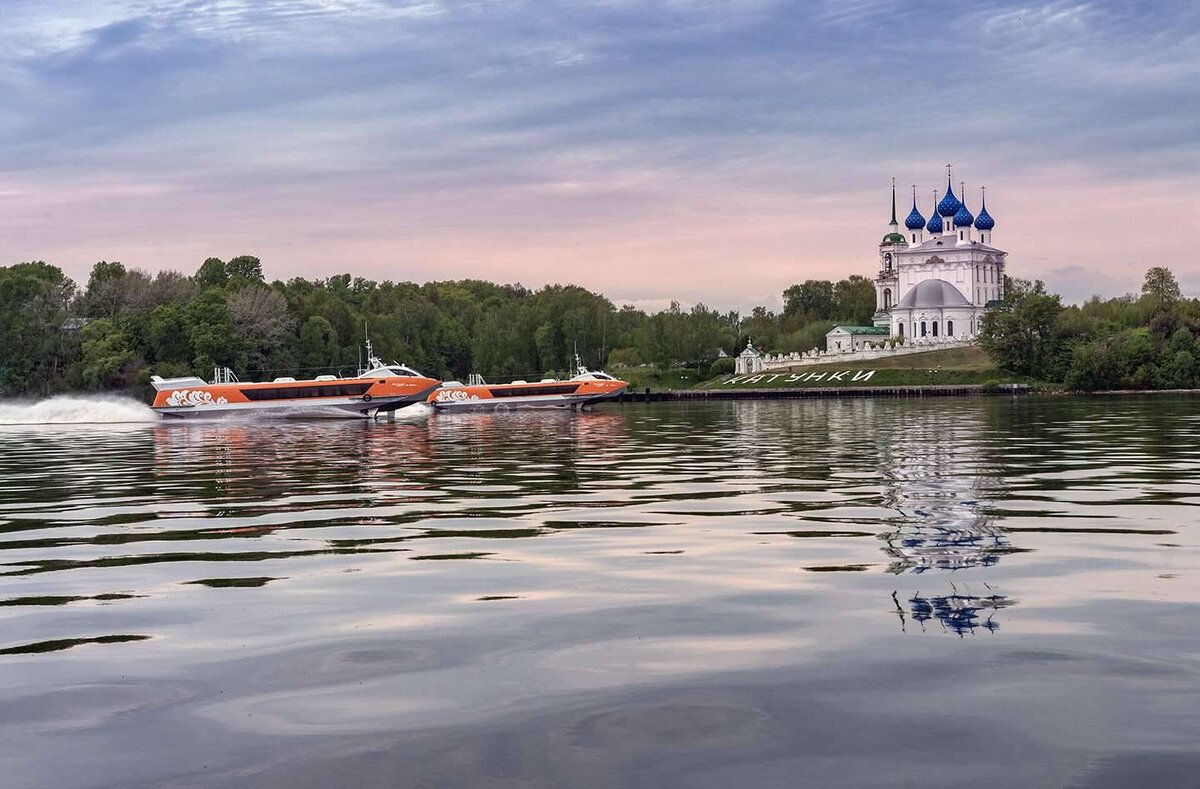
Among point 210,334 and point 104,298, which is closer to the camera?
point 210,334

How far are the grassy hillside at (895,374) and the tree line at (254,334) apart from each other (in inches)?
621

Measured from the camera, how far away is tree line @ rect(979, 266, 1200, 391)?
146m

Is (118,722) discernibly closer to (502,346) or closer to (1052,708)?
(1052,708)

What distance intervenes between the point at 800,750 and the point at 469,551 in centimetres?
1020

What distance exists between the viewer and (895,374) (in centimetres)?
16762

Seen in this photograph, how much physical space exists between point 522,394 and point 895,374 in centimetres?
6685

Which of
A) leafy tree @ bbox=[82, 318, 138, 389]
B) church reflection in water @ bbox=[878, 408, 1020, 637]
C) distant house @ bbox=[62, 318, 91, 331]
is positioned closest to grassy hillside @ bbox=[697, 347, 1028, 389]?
leafy tree @ bbox=[82, 318, 138, 389]

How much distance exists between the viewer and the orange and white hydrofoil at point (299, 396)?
96438 millimetres

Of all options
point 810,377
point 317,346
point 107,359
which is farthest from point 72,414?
point 810,377

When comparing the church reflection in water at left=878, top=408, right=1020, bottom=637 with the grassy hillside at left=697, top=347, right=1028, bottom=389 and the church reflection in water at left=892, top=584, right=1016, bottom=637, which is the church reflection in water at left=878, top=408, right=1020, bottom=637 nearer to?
the church reflection in water at left=892, top=584, right=1016, bottom=637

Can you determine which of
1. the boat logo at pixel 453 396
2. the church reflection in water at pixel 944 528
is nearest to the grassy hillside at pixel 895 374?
the boat logo at pixel 453 396

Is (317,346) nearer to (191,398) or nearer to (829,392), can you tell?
(829,392)

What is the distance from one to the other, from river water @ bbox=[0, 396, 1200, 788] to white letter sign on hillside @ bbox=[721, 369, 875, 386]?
14188 centimetres

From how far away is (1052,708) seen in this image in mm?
9555
